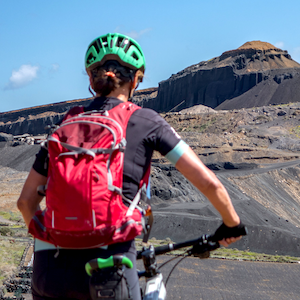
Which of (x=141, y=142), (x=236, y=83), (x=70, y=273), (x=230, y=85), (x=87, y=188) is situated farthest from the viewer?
(x=230, y=85)

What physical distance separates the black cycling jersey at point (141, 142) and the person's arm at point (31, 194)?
50 centimetres

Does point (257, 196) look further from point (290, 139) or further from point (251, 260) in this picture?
point (290, 139)

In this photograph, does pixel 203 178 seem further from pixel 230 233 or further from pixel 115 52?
pixel 115 52

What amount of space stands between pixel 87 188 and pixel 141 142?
38cm

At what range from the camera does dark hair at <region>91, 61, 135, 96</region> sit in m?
2.09

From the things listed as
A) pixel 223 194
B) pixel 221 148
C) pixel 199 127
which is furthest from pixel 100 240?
pixel 199 127

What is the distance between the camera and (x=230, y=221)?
1940mm

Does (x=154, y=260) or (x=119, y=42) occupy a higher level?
(x=119, y=42)

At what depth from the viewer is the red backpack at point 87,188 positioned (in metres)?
1.67

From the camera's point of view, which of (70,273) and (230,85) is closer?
(70,273)

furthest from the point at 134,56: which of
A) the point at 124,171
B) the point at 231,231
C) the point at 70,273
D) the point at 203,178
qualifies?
the point at 70,273

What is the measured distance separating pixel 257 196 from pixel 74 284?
24.7m

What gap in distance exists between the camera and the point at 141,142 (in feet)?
6.20

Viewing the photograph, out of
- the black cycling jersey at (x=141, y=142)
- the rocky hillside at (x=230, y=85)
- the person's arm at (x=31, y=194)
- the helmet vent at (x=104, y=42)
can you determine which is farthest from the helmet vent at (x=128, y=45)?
the rocky hillside at (x=230, y=85)
